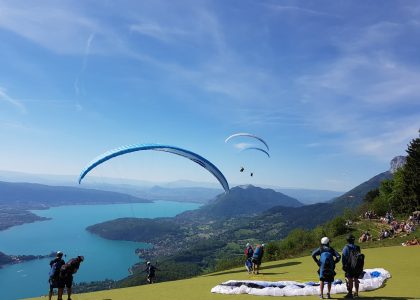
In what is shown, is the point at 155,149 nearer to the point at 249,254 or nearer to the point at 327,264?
the point at 249,254

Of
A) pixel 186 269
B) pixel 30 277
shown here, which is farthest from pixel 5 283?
pixel 186 269

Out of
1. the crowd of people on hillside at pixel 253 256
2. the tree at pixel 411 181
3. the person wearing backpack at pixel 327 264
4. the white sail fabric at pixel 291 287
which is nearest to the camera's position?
the person wearing backpack at pixel 327 264

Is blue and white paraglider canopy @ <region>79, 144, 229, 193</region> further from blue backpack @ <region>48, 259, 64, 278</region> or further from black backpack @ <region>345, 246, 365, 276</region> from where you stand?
black backpack @ <region>345, 246, 365, 276</region>

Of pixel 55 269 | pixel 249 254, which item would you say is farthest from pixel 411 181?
pixel 55 269

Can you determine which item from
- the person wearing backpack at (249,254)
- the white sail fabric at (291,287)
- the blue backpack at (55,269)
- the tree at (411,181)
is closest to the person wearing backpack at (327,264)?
the white sail fabric at (291,287)

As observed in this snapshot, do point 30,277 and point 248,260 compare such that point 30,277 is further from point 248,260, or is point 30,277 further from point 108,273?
point 248,260

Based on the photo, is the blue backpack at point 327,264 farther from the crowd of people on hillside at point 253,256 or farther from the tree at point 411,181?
the tree at point 411,181

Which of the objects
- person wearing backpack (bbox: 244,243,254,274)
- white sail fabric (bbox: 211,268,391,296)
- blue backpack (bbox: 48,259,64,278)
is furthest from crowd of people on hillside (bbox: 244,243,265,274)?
blue backpack (bbox: 48,259,64,278)

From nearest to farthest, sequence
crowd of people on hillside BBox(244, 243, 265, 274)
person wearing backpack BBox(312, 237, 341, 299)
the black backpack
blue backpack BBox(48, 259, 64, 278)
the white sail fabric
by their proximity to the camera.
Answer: person wearing backpack BBox(312, 237, 341, 299) → the black backpack → the white sail fabric → blue backpack BBox(48, 259, 64, 278) → crowd of people on hillside BBox(244, 243, 265, 274)
